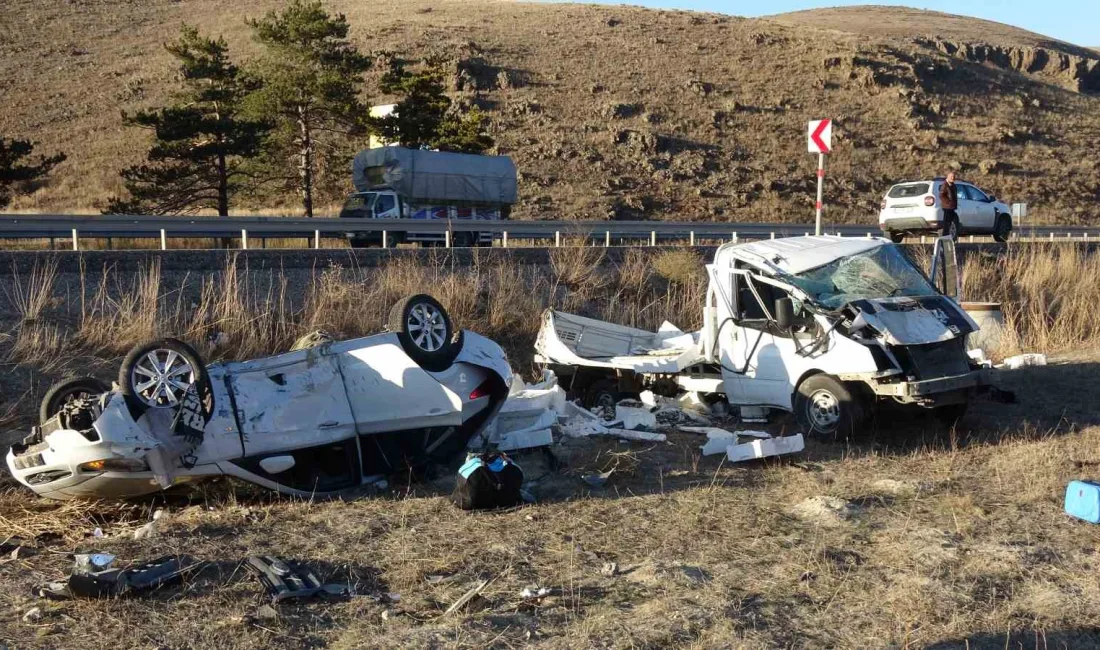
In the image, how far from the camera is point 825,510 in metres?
6.57

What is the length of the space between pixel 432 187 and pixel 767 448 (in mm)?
23563

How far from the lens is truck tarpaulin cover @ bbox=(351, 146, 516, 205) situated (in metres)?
29.4

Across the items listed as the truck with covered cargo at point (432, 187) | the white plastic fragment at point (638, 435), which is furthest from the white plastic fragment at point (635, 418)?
the truck with covered cargo at point (432, 187)

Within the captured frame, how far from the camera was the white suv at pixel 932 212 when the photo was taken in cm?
2180

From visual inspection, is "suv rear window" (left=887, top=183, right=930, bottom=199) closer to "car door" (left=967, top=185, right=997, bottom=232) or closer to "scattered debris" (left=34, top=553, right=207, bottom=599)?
"car door" (left=967, top=185, right=997, bottom=232)

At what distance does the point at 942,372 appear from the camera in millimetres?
8445

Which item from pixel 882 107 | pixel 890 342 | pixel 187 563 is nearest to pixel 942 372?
pixel 890 342

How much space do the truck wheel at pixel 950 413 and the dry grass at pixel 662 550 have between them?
0.12m

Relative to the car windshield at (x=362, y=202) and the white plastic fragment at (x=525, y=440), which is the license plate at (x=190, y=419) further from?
the car windshield at (x=362, y=202)

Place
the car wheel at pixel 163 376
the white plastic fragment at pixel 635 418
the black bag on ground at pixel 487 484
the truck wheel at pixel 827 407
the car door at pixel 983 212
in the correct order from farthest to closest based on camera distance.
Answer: the car door at pixel 983 212 → the white plastic fragment at pixel 635 418 → the truck wheel at pixel 827 407 → the black bag on ground at pixel 487 484 → the car wheel at pixel 163 376

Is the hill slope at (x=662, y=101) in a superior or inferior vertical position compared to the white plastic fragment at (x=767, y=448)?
superior

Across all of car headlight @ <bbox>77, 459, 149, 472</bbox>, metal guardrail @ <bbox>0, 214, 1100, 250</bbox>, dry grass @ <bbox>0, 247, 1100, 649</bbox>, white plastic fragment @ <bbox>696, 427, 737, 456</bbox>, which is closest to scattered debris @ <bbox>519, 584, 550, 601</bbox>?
dry grass @ <bbox>0, 247, 1100, 649</bbox>

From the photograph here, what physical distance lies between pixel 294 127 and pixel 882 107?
3095 centimetres

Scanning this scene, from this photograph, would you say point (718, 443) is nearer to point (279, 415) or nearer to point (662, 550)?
point (662, 550)
